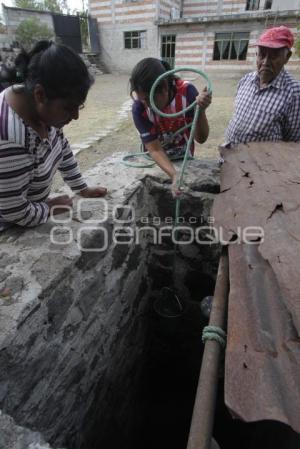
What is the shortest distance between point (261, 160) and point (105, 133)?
21.2ft

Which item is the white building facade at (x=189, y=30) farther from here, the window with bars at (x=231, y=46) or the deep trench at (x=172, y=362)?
the deep trench at (x=172, y=362)

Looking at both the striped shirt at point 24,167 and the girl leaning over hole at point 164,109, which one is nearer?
the striped shirt at point 24,167

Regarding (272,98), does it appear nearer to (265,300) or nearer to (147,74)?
(147,74)

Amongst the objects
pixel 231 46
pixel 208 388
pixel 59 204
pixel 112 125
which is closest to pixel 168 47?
pixel 231 46

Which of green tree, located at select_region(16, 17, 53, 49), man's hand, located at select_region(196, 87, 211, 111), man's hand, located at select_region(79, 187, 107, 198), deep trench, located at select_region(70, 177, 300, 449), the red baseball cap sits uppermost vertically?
green tree, located at select_region(16, 17, 53, 49)

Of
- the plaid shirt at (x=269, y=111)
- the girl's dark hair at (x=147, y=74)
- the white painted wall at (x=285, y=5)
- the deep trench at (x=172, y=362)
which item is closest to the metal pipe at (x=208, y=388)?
the deep trench at (x=172, y=362)

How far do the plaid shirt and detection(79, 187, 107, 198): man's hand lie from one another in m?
1.22

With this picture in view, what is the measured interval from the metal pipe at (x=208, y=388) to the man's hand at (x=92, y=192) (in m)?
1.19

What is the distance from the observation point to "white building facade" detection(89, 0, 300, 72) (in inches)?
607

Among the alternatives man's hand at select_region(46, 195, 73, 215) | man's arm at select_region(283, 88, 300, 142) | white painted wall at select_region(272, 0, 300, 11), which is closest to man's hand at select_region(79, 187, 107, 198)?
man's hand at select_region(46, 195, 73, 215)

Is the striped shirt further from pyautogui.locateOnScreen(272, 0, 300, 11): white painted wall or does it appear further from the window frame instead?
pyautogui.locateOnScreen(272, 0, 300, 11): white painted wall

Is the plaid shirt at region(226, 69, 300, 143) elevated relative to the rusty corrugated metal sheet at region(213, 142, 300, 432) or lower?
elevated

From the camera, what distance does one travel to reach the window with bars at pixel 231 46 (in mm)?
15938

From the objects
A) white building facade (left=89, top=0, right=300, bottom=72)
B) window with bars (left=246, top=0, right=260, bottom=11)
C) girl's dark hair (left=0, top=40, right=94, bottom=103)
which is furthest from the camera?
window with bars (left=246, top=0, right=260, bottom=11)
